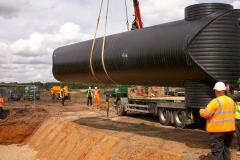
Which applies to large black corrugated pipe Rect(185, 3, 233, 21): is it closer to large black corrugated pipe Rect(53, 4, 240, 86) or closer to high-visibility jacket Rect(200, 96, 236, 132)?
large black corrugated pipe Rect(53, 4, 240, 86)

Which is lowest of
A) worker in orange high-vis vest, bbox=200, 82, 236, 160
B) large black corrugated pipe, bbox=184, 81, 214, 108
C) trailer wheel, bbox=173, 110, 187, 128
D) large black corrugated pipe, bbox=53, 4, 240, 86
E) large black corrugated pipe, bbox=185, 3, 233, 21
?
trailer wheel, bbox=173, 110, 187, 128

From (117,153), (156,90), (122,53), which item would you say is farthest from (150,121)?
(122,53)

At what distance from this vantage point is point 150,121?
19922 mm

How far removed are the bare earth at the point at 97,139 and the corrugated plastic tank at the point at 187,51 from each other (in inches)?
79.1

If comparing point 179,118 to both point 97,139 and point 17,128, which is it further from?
point 17,128

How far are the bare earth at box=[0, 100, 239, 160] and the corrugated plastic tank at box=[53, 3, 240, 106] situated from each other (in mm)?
2009

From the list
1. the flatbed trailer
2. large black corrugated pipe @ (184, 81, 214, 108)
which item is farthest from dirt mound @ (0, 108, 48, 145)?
large black corrugated pipe @ (184, 81, 214, 108)

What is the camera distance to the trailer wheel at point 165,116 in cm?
1758

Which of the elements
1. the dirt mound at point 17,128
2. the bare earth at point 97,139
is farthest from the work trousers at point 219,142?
the dirt mound at point 17,128

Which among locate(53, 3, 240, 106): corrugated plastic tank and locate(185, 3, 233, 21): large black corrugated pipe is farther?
locate(185, 3, 233, 21): large black corrugated pipe

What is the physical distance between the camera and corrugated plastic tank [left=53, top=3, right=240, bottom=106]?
29.7 ft

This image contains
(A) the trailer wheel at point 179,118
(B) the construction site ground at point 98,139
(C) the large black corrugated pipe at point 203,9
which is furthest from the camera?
(A) the trailer wheel at point 179,118

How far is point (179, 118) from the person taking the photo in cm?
1695

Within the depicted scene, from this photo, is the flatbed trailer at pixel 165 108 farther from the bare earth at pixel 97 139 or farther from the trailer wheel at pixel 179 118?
the bare earth at pixel 97 139
